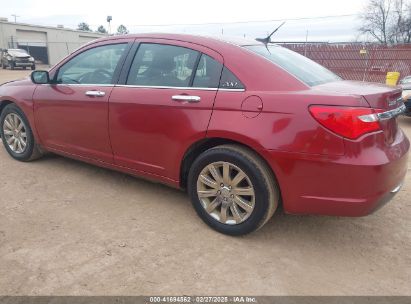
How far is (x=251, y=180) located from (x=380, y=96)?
1090 mm

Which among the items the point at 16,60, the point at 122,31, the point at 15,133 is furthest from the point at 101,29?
the point at 15,133

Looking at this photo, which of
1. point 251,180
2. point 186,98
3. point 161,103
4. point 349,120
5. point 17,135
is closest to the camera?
point 349,120

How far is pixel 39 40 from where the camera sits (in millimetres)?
49094

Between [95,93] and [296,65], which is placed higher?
[296,65]

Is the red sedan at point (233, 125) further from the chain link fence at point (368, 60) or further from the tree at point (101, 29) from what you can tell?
the tree at point (101, 29)

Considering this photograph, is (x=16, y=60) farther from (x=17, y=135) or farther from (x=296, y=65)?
(x=296, y=65)

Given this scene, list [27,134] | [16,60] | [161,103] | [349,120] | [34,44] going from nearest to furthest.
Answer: [349,120], [161,103], [27,134], [16,60], [34,44]

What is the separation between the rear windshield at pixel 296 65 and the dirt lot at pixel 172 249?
49.5 inches

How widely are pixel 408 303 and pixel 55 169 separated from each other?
3.91 m

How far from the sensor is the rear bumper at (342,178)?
270 centimetres

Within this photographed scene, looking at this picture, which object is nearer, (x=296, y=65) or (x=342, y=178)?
(x=342, y=178)

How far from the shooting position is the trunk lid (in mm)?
2773

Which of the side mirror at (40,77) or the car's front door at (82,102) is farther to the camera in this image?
the side mirror at (40,77)

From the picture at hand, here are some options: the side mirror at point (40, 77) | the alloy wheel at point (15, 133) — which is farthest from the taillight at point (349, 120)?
the alloy wheel at point (15, 133)
